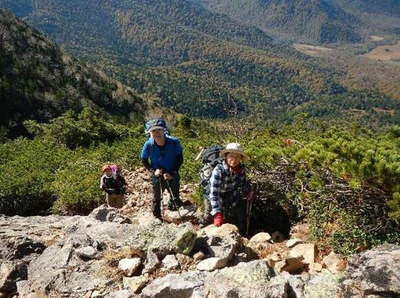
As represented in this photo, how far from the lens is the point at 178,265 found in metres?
4.84

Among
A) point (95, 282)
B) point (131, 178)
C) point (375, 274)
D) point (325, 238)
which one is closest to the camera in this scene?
point (375, 274)

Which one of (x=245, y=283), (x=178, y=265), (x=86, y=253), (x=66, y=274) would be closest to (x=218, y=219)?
(x=178, y=265)

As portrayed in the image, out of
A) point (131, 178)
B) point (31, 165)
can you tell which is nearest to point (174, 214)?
point (131, 178)

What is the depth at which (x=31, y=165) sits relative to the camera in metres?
12.1

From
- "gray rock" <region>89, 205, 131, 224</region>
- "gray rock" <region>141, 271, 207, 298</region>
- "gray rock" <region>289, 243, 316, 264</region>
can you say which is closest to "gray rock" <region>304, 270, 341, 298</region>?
"gray rock" <region>289, 243, 316, 264</region>

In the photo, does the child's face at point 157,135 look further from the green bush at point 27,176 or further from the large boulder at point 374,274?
the green bush at point 27,176

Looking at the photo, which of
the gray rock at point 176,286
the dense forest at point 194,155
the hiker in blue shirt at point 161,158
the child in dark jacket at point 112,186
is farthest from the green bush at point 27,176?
the gray rock at point 176,286

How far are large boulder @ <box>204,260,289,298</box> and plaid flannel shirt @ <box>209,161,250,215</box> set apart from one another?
1645mm

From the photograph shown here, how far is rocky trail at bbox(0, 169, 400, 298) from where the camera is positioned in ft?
13.6

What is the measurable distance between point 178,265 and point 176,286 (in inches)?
19.0

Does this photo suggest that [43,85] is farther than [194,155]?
Yes

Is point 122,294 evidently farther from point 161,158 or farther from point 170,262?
point 161,158

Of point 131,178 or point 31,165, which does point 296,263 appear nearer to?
point 131,178

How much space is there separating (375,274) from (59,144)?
1266cm
